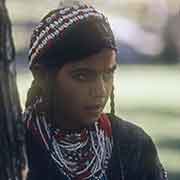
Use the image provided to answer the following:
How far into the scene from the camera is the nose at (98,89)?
14.6 ft

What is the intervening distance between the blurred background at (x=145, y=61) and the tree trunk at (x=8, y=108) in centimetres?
672

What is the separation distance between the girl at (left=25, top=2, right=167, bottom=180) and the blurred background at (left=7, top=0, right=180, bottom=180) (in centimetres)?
617

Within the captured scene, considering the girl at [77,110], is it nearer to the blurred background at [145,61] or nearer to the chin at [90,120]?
the chin at [90,120]

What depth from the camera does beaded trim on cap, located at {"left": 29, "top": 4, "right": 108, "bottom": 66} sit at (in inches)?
178

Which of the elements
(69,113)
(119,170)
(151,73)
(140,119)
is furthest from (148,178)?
(151,73)

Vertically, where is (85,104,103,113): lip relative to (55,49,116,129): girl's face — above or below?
below

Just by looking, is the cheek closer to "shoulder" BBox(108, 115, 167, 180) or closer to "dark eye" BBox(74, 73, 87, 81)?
"dark eye" BBox(74, 73, 87, 81)

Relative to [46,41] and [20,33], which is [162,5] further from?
[46,41]

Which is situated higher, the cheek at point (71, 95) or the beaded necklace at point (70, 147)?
the cheek at point (71, 95)

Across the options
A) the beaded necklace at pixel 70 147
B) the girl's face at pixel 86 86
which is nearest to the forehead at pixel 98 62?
the girl's face at pixel 86 86

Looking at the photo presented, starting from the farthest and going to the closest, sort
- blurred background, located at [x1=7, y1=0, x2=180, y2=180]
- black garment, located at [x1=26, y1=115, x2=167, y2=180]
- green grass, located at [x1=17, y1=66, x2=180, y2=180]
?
blurred background, located at [x1=7, y1=0, x2=180, y2=180] < green grass, located at [x1=17, y1=66, x2=180, y2=180] < black garment, located at [x1=26, y1=115, x2=167, y2=180]

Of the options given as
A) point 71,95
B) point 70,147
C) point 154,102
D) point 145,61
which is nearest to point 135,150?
point 70,147

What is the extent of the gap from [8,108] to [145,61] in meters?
19.4

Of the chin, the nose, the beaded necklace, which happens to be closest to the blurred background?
the beaded necklace
